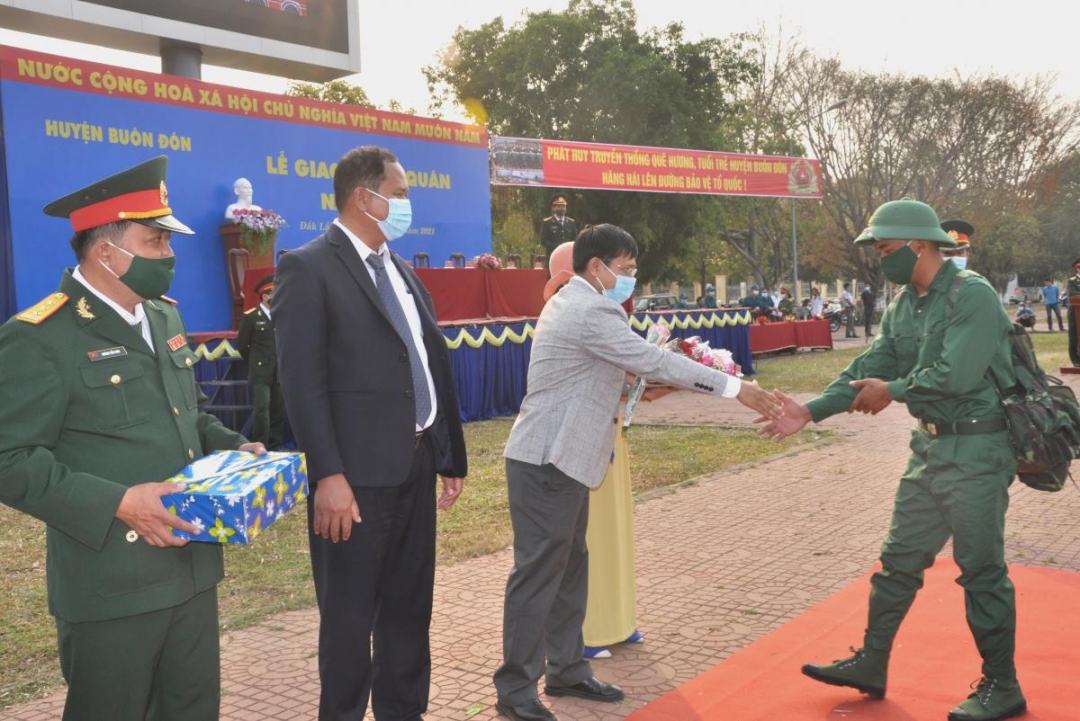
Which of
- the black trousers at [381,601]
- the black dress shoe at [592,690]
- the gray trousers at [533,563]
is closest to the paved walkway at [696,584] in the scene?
the black dress shoe at [592,690]

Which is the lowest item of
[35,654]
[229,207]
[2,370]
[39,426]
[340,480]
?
[35,654]

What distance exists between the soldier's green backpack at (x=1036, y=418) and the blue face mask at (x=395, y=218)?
2.15 meters

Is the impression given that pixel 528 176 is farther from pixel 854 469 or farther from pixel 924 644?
pixel 924 644

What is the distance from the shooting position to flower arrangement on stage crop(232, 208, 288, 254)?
43.8ft

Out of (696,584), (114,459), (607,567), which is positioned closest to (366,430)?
(114,459)

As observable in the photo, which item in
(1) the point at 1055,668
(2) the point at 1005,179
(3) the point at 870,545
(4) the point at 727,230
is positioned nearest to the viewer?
(1) the point at 1055,668

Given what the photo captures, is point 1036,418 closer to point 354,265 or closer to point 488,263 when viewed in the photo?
point 354,265

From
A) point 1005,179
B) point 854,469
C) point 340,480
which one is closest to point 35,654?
point 340,480

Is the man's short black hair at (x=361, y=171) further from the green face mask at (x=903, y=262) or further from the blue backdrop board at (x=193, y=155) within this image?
the blue backdrop board at (x=193, y=155)

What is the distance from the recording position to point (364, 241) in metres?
3.35

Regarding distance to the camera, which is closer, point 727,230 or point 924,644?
point 924,644

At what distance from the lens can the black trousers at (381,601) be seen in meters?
3.19

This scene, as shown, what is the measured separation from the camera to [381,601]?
3422mm

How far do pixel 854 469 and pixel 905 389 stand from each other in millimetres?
5717
